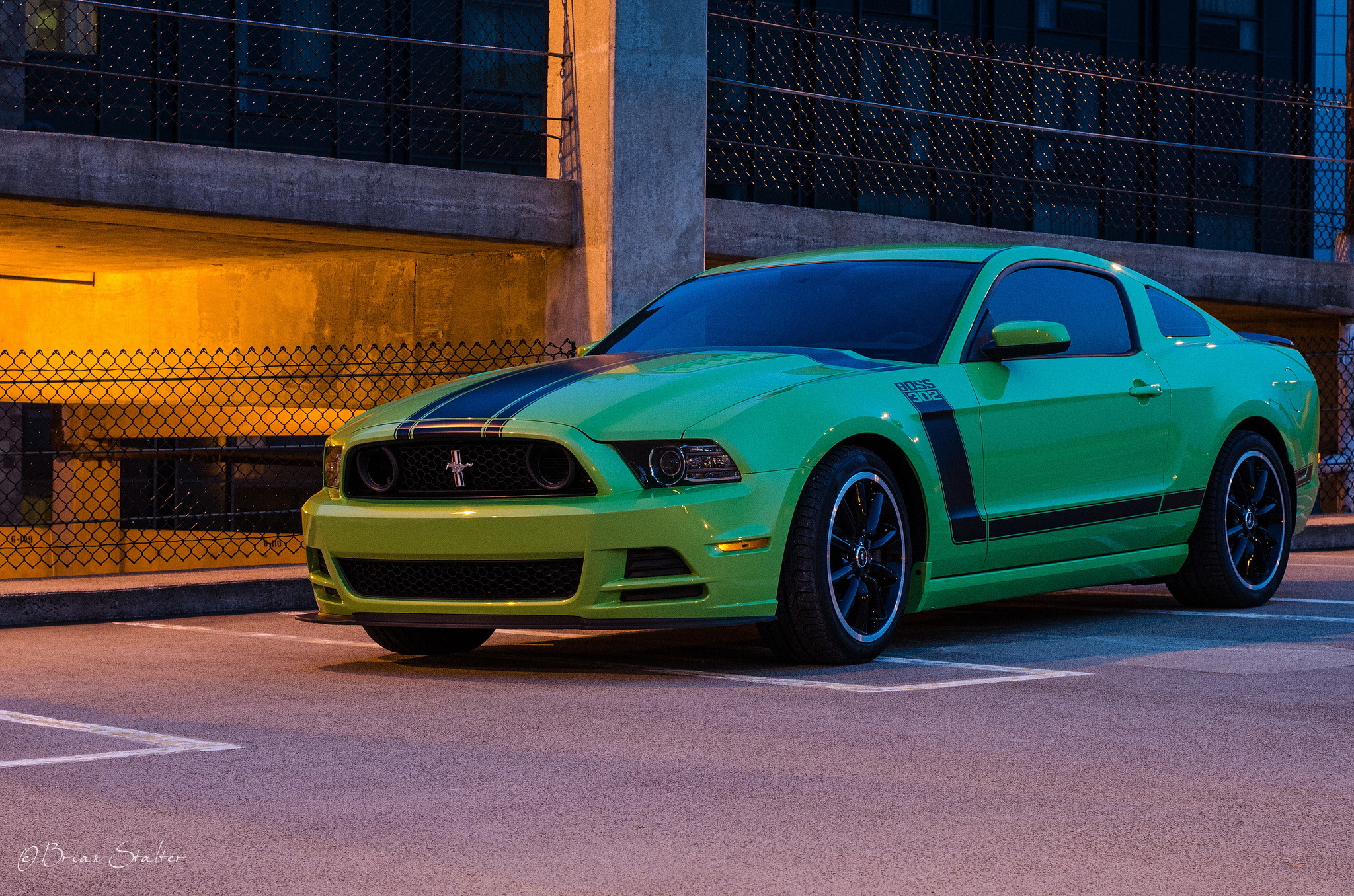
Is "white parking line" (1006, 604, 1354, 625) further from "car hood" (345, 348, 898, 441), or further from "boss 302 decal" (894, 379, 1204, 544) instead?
"car hood" (345, 348, 898, 441)

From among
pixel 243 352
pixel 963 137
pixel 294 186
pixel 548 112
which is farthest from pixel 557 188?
pixel 963 137

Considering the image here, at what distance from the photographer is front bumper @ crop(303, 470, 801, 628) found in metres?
5.87

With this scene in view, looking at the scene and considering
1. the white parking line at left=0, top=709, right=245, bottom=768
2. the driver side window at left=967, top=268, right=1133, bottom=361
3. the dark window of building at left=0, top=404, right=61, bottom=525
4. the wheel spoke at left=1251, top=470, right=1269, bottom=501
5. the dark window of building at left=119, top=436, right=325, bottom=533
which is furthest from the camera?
the dark window of building at left=0, top=404, right=61, bottom=525

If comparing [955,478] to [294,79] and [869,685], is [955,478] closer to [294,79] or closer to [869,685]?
[869,685]

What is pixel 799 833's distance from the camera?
147 inches

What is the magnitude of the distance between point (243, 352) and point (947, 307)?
10.6m

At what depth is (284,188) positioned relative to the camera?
12.0 meters

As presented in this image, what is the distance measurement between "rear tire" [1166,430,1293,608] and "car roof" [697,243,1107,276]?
1085 millimetres

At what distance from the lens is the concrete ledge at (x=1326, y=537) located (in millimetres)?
12430

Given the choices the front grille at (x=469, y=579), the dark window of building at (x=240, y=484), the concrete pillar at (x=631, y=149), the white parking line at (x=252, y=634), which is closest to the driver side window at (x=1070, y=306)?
the front grille at (x=469, y=579)

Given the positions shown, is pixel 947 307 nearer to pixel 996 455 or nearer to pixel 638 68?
pixel 996 455

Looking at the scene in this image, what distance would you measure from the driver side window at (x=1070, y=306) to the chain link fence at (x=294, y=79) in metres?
14.7

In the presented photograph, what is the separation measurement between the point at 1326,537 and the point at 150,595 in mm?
7821

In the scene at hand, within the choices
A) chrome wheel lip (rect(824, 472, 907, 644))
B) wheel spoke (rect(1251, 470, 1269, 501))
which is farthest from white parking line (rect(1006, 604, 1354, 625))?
chrome wheel lip (rect(824, 472, 907, 644))
